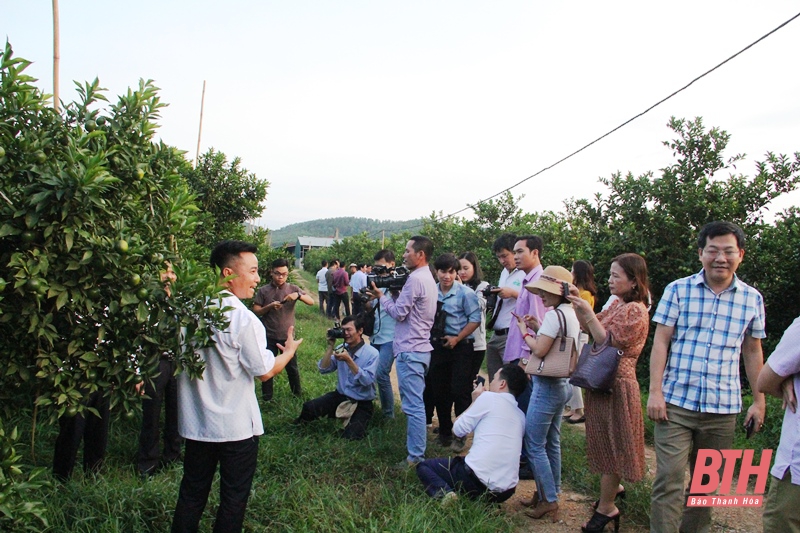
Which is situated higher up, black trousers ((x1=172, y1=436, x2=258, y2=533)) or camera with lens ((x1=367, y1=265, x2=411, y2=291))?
camera with lens ((x1=367, y1=265, x2=411, y2=291))

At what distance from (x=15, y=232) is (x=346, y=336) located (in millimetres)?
3541

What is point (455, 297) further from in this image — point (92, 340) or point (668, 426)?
point (92, 340)

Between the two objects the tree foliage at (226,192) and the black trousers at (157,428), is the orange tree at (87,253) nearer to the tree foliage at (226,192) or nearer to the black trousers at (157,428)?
the black trousers at (157,428)

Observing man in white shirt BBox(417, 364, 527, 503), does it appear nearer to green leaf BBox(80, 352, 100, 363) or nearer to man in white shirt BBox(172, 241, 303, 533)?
man in white shirt BBox(172, 241, 303, 533)

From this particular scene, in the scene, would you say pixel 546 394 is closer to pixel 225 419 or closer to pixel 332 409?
pixel 225 419

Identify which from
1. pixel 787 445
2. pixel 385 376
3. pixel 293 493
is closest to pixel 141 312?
pixel 293 493

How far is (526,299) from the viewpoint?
15.2ft

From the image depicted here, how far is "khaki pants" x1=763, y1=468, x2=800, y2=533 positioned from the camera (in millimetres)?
2293

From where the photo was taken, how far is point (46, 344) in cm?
253

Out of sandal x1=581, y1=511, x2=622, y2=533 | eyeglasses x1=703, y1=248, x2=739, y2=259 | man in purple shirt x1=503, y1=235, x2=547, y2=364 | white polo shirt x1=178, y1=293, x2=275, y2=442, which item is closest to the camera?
white polo shirt x1=178, y1=293, x2=275, y2=442

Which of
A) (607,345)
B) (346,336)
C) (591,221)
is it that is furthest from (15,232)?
(591,221)

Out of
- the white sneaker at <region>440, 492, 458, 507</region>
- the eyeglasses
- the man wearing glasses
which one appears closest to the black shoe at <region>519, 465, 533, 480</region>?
the white sneaker at <region>440, 492, 458, 507</region>

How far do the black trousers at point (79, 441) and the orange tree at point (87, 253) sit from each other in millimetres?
1063

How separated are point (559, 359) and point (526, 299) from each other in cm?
90
